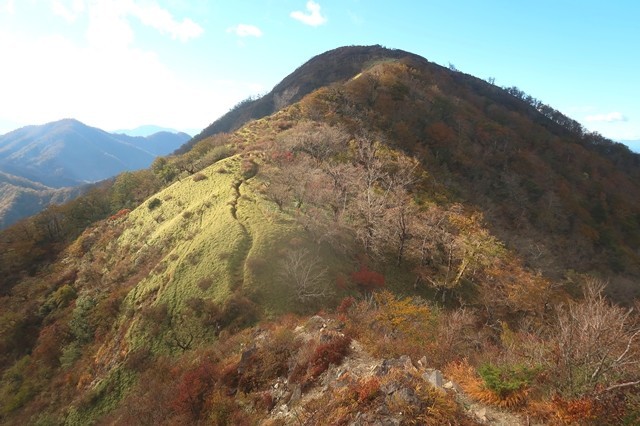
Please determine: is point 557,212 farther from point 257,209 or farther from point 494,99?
point 494,99

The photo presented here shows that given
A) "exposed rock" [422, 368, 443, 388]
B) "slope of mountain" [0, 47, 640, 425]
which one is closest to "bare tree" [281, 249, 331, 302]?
"slope of mountain" [0, 47, 640, 425]

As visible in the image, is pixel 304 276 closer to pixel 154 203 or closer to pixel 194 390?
pixel 194 390

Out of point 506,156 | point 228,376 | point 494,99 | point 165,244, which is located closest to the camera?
point 228,376

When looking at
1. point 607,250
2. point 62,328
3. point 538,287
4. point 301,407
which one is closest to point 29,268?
point 62,328

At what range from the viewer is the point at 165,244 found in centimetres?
3938

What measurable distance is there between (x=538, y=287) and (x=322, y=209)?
76.7ft

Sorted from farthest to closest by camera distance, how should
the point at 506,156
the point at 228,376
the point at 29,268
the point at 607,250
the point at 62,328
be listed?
1. the point at 506,156
2. the point at 607,250
3. the point at 29,268
4. the point at 62,328
5. the point at 228,376

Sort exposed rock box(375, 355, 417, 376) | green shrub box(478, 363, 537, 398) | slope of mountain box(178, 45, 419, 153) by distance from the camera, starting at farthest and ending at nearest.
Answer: slope of mountain box(178, 45, 419, 153) < exposed rock box(375, 355, 417, 376) < green shrub box(478, 363, 537, 398)

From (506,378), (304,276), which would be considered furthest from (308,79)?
(506,378)

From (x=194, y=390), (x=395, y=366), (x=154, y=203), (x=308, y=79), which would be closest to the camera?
(x=395, y=366)

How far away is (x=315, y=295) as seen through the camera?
28234mm

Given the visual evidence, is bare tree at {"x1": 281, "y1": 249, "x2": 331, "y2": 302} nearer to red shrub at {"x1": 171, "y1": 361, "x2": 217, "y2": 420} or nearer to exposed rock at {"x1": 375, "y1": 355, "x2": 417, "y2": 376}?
red shrub at {"x1": 171, "y1": 361, "x2": 217, "y2": 420}

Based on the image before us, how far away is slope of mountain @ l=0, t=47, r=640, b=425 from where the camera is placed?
11.8m

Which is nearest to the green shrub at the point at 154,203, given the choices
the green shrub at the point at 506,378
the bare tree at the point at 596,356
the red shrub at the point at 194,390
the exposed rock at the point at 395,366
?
the red shrub at the point at 194,390
